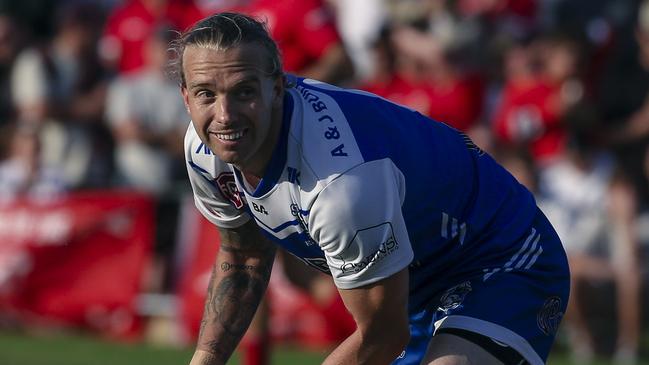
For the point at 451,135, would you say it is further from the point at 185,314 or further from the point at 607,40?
the point at 607,40

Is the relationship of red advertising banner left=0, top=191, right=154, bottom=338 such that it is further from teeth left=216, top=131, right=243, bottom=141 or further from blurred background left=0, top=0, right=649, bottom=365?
teeth left=216, top=131, right=243, bottom=141

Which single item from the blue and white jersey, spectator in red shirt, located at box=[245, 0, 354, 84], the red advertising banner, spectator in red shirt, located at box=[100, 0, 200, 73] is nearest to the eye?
the blue and white jersey

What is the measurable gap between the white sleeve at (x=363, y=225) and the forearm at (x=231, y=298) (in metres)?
0.75

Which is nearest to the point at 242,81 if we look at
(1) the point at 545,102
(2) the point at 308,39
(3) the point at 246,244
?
(3) the point at 246,244

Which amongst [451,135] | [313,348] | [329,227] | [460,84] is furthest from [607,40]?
[329,227]

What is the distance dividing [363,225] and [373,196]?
93 millimetres

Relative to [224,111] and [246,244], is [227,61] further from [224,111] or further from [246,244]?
[246,244]

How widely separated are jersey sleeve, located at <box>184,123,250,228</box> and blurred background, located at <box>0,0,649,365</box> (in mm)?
3658

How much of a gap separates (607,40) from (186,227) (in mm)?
3678

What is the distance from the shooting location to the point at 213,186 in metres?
4.55

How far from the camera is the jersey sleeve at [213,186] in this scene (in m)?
4.42

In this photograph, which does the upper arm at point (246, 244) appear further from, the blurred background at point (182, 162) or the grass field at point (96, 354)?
A: the blurred background at point (182, 162)

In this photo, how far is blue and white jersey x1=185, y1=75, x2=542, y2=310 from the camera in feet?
13.1

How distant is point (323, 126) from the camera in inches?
161
